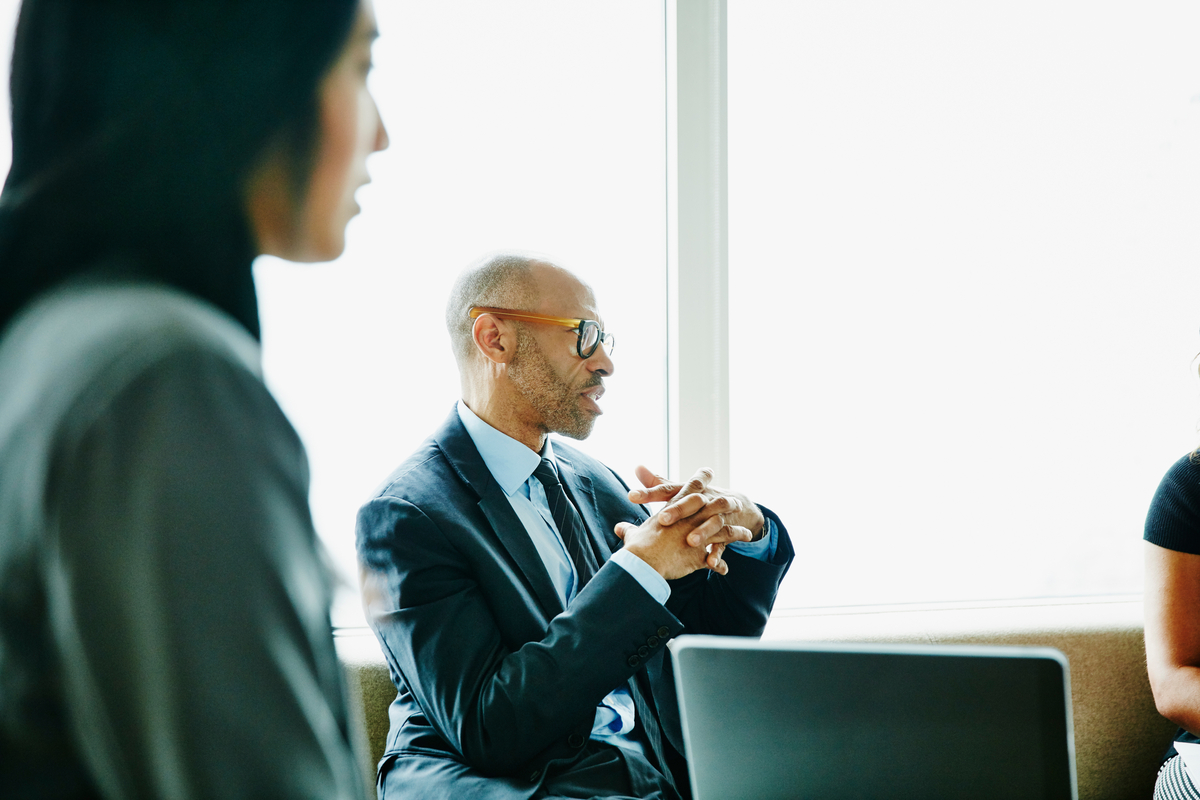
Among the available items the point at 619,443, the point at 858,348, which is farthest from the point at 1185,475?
the point at 619,443

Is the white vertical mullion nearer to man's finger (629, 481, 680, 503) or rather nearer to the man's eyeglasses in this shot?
the man's eyeglasses

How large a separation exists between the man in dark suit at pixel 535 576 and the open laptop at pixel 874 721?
19.4 inches

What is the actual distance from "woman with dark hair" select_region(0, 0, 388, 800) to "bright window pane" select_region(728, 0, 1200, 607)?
1943 millimetres

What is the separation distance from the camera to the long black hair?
0.39m

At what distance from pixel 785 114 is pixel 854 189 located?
29 centimetres

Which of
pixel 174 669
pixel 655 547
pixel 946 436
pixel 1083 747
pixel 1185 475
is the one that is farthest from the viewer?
pixel 946 436

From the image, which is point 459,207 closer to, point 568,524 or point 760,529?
point 568,524

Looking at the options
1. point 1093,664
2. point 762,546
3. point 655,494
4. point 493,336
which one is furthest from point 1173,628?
point 493,336

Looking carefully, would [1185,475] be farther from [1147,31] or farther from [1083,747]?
[1147,31]

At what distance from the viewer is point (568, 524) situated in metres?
1.70

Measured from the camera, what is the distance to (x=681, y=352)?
2203 mm

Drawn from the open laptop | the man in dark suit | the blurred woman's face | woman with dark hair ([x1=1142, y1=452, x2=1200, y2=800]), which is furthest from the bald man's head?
woman with dark hair ([x1=1142, y1=452, x2=1200, y2=800])

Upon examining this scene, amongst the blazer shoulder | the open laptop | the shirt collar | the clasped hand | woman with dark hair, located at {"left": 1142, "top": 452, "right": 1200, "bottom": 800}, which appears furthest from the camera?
the blazer shoulder

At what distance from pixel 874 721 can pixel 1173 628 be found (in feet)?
3.94
